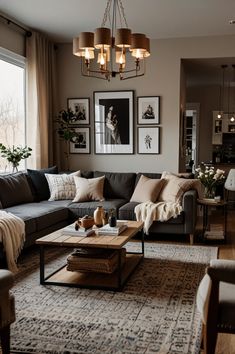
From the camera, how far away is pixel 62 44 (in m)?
6.87

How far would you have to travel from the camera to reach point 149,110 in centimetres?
657

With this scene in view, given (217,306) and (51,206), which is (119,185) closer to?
(51,206)

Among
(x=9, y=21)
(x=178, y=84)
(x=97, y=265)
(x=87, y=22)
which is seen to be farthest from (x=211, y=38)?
(x=97, y=265)

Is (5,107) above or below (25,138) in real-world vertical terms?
above

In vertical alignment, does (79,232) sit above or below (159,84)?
below

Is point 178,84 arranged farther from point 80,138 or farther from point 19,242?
point 19,242

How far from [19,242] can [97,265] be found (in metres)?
0.94

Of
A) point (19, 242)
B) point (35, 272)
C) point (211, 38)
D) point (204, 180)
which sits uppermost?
point (211, 38)

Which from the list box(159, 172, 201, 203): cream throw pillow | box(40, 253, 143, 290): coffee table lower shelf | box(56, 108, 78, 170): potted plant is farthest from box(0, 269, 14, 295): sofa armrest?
box(56, 108, 78, 170): potted plant

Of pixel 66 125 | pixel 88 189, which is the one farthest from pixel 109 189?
Result: pixel 66 125

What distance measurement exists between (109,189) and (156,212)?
123 centimetres

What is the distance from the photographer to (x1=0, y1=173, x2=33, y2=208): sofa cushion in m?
5.03

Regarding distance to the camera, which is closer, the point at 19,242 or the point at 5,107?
the point at 19,242

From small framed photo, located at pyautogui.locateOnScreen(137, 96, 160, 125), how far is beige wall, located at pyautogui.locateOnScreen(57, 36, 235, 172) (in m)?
0.08
